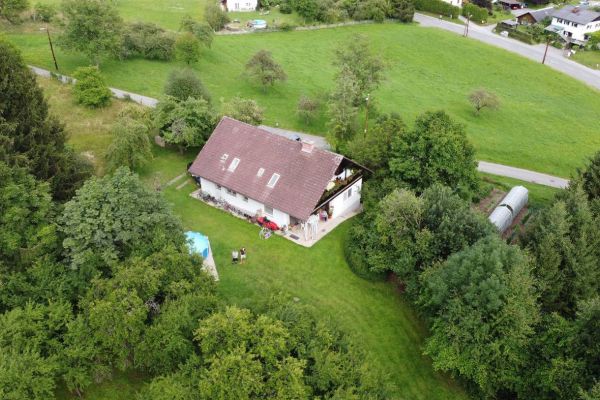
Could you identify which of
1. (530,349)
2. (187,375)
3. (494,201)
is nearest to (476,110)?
(494,201)

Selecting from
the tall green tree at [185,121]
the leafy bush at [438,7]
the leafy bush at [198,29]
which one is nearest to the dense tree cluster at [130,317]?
the tall green tree at [185,121]

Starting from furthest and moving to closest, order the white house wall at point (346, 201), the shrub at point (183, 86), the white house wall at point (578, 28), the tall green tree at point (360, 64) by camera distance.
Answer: the white house wall at point (578, 28) → the tall green tree at point (360, 64) → the shrub at point (183, 86) → the white house wall at point (346, 201)

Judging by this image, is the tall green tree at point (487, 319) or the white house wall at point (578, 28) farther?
the white house wall at point (578, 28)

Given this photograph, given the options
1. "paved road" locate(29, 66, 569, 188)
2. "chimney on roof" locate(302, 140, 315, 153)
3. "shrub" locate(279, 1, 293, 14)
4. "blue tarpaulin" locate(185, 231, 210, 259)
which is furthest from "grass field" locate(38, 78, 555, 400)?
"shrub" locate(279, 1, 293, 14)

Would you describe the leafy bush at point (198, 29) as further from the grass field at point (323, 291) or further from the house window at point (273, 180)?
the house window at point (273, 180)

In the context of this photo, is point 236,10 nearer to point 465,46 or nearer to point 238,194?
point 465,46

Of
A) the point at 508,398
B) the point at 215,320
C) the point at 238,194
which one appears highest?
the point at 215,320
